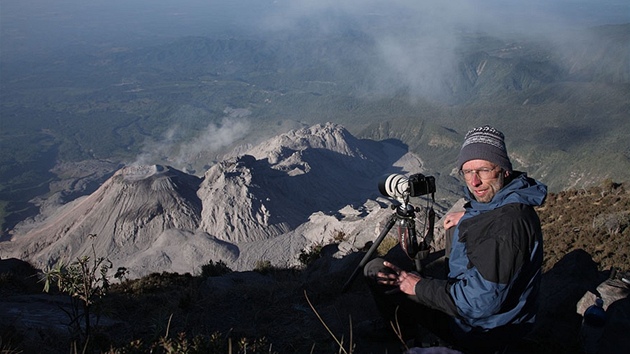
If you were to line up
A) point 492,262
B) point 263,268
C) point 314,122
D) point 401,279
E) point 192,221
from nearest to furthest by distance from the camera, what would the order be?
point 492,262, point 401,279, point 263,268, point 192,221, point 314,122

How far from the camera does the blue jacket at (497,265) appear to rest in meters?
3.46

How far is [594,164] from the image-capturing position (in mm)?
72000

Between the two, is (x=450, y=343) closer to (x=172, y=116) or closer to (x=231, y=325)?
(x=231, y=325)

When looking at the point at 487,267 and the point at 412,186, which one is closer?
the point at 487,267

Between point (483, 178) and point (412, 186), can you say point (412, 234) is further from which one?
point (483, 178)

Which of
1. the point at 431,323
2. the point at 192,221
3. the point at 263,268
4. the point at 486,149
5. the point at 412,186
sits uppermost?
the point at 486,149

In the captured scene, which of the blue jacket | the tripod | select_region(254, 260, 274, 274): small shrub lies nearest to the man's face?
the blue jacket

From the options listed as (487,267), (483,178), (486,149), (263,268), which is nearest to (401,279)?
(487,267)

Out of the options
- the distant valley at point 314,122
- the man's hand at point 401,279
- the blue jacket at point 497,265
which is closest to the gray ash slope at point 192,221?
the man's hand at point 401,279

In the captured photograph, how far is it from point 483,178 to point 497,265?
0.91 meters

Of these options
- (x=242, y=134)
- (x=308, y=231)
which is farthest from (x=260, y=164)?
(x=242, y=134)

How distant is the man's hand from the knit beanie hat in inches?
48.5

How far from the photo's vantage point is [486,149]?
12.8 feet

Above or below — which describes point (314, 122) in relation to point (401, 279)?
below
